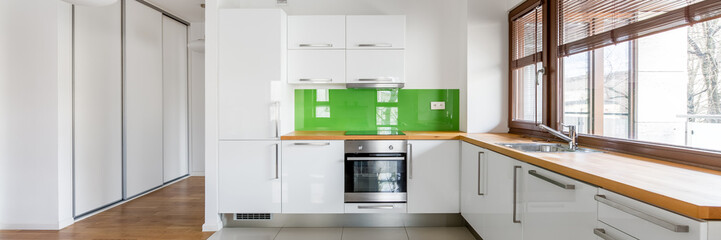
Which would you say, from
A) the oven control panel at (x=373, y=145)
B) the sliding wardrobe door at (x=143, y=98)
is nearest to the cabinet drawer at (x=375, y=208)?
the oven control panel at (x=373, y=145)

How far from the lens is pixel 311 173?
3238mm

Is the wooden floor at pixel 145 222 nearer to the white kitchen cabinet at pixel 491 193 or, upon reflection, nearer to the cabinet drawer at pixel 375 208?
the cabinet drawer at pixel 375 208

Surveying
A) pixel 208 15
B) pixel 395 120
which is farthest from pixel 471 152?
pixel 208 15

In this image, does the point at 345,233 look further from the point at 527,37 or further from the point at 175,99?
the point at 175,99

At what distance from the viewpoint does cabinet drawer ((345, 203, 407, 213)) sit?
324 cm

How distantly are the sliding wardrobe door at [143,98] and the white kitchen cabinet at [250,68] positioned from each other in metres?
1.63

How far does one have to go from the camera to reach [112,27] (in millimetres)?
3844

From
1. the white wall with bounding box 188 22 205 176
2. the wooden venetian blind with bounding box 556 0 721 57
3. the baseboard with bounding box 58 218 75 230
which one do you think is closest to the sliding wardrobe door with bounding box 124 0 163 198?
the white wall with bounding box 188 22 205 176

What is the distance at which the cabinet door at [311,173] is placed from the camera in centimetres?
323

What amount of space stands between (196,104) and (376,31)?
10.8 ft

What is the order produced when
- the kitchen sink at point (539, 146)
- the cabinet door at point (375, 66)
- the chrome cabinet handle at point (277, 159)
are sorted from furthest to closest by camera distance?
the cabinet door at point (375, 66) → the chrome cabinet handle at point (277, 159) → the kitchen sink at point (539, 146)

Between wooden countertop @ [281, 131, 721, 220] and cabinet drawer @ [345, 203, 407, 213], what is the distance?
1.33 m

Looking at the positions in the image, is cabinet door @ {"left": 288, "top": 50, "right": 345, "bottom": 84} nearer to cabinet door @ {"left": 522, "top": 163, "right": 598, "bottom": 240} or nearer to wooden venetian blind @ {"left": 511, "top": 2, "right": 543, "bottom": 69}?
wooden venetian blind @ {"left": 511, "top": 2, "right": 543, "bottom": 69}

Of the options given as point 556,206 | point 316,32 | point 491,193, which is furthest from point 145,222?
point 556,206
